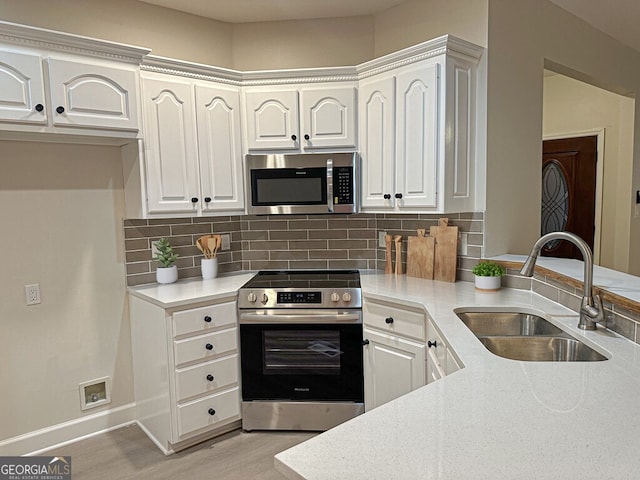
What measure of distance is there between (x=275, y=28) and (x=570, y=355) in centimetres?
276

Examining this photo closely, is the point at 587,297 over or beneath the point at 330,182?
beneath

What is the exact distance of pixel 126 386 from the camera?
295cm

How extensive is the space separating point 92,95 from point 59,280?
3.60ft

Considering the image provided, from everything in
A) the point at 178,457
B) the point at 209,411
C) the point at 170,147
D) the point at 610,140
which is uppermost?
the point at 610,140

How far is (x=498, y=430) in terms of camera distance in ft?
3.43

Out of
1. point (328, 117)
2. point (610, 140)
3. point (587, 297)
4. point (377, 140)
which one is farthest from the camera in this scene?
point (610, 140)

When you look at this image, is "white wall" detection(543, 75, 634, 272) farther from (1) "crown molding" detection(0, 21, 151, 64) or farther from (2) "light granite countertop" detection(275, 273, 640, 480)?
(1) "crown molding" detection(0, 21, 151, 64)

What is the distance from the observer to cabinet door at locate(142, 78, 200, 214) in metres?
2.64

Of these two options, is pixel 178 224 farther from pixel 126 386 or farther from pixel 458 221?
pixel 458 221

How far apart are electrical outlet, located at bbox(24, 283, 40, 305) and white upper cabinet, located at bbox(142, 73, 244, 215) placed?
767mm

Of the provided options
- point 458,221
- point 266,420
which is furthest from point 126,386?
point 458,221

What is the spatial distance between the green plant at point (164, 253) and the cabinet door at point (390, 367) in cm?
134

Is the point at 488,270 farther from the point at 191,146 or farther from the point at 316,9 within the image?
the point at 316,9

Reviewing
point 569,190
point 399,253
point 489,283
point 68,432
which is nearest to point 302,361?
point 399,253
